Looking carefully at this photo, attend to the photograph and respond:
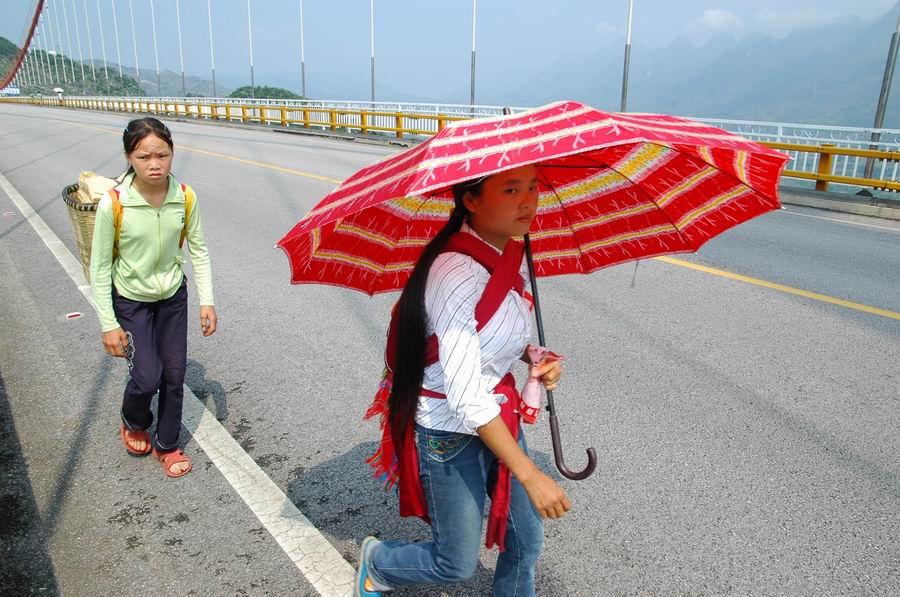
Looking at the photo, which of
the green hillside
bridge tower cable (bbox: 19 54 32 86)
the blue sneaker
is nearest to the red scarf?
the blue sneaker

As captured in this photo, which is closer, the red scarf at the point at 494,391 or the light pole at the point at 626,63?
the red scarf at the point at 494,391

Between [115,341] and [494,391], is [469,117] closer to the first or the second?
[115,341]

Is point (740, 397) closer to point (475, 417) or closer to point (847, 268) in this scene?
point (475, 417)

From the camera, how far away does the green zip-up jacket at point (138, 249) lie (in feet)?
9.30

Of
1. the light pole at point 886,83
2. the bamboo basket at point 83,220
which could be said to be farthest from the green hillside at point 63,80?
the bamboo basket at point 83,220

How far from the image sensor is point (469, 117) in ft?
72.0

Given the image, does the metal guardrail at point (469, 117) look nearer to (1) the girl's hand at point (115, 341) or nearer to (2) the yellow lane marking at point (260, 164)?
(1) the girl's hand at point (115, 341)

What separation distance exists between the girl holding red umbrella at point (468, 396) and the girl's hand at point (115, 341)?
148 centimetres

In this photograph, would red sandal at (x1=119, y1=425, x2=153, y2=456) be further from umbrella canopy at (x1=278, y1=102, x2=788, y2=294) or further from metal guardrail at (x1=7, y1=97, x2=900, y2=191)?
metal guardrail at (x1=7, y1=97, x2=900, y2=191)

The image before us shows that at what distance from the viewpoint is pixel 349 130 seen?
27078mm

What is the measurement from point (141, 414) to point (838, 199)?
502 inches

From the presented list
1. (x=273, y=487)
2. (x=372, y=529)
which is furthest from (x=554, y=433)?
(x=273, y=487)

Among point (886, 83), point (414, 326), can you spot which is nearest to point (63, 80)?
point (886, 83)

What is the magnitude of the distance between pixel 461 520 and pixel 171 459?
1.87 m
